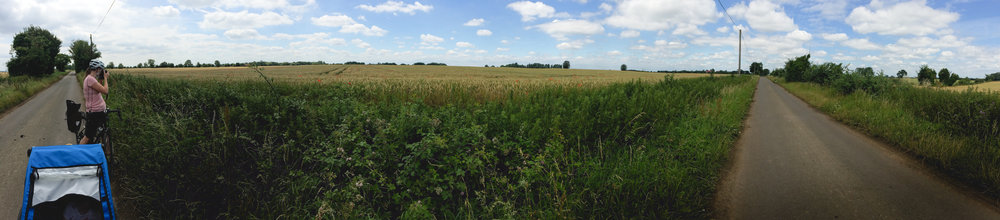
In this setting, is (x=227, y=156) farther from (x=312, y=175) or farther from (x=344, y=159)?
(x=344, y=159)

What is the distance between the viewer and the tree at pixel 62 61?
61781mm

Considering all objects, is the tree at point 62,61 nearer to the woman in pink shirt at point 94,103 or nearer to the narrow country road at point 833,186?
the woman in pink shirt at point 94,103

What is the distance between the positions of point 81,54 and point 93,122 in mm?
84965

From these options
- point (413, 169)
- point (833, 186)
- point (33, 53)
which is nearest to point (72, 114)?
point (413, 169)

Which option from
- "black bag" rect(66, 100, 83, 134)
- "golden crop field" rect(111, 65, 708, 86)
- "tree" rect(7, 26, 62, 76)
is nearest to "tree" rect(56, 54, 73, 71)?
"tree" rect(7, 26, 62, 76)

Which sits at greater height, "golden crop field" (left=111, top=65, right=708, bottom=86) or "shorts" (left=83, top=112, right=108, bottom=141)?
"golden crop field" (left=111, top=65, right=708, bottom=86)

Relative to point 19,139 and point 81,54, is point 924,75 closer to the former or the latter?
point 19,139

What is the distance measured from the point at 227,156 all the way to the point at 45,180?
63.9 inches

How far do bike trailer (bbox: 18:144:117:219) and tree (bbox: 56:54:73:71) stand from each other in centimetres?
9058

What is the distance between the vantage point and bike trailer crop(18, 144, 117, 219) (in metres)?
3.25

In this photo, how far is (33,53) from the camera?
4531 centimetres

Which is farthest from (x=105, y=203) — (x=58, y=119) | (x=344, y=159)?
(x=58, y=119)

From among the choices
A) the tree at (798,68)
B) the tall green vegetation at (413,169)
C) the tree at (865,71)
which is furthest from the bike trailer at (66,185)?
the tree at (798,68)

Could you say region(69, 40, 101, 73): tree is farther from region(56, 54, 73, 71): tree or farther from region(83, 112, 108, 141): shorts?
region(83, 112, 108, 141): shorts
